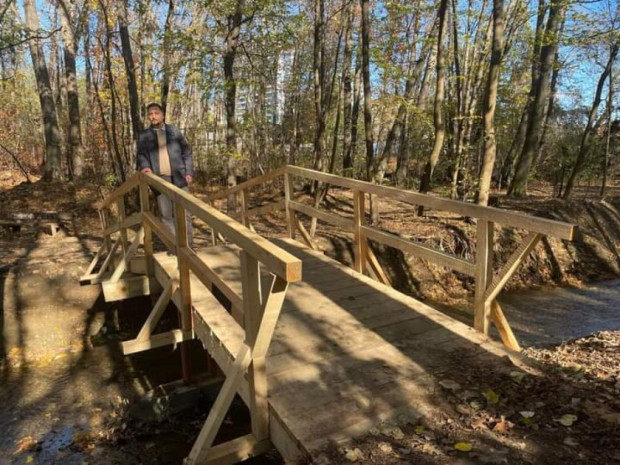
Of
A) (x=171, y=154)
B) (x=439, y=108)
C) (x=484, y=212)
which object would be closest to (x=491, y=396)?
(x=484, y=212)

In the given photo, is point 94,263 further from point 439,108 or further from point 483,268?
point 439,108

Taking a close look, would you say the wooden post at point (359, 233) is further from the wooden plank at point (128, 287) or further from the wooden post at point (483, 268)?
the wooden plank at point (128, 287)

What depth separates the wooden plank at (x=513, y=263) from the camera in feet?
10.9

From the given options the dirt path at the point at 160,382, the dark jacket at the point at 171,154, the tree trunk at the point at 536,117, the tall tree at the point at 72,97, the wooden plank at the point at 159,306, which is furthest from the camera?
the tall tree at the point at 72,97

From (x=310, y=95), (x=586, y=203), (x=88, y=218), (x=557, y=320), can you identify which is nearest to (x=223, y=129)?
(x=310, y=95)

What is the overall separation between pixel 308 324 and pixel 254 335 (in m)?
1.40

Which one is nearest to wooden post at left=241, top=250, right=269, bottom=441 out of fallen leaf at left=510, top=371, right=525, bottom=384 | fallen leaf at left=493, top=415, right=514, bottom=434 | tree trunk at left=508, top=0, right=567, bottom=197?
fallen leaf at left=493, top=415, right=514, bottom=434

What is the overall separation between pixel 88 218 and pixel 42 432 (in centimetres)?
728

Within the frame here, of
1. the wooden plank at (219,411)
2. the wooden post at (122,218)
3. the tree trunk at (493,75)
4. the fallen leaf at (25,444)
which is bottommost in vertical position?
the fallen leaf at (25,444)

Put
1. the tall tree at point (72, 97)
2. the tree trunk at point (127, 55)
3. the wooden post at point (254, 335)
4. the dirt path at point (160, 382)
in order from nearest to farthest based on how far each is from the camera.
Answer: the dirt path at point (160, 382) < the wooden post at point (254, 335) < the tree trunk at point (127, 55) < the tall tree at point (72, 97)

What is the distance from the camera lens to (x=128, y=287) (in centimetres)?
558

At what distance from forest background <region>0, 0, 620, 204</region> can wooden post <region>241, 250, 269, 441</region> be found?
638 cm

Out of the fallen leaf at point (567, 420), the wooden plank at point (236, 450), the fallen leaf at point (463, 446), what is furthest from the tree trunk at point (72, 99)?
the fallen leaf at point (567, 420)

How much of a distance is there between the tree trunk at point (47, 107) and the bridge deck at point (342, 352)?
1029cm
